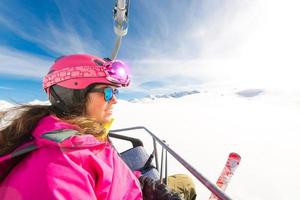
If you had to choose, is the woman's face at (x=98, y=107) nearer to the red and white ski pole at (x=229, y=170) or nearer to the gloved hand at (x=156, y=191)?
the gloved hand at (x=156, y=191)

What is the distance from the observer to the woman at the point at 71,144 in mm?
976

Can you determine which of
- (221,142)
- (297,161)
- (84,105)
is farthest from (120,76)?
(221,142)

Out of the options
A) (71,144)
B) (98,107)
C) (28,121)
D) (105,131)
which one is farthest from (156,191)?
(28,121)

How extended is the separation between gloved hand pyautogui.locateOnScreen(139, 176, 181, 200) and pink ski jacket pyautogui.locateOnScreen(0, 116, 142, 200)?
13.4 inches

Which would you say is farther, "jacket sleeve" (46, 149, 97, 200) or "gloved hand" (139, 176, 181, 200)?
"gloved hand" (139, 176, 181, 200)

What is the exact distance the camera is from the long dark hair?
4.25 ft

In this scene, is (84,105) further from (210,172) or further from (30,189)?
(210,172)

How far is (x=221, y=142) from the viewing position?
8.53 m

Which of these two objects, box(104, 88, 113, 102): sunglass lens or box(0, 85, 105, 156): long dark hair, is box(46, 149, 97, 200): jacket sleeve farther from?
box(104, 88, 113, 102): sunglass lens

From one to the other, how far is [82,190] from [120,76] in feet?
3.07

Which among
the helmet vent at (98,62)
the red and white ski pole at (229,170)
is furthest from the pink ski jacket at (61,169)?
the red and white ski pole at (229,170)

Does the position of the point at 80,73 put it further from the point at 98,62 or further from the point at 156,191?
the point at 156,191

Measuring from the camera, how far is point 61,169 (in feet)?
3.22

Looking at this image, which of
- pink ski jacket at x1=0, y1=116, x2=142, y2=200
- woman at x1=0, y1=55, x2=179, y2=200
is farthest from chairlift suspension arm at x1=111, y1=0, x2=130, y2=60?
pink ski jacket at x1=0, y1=116, x2=142, y2=200
